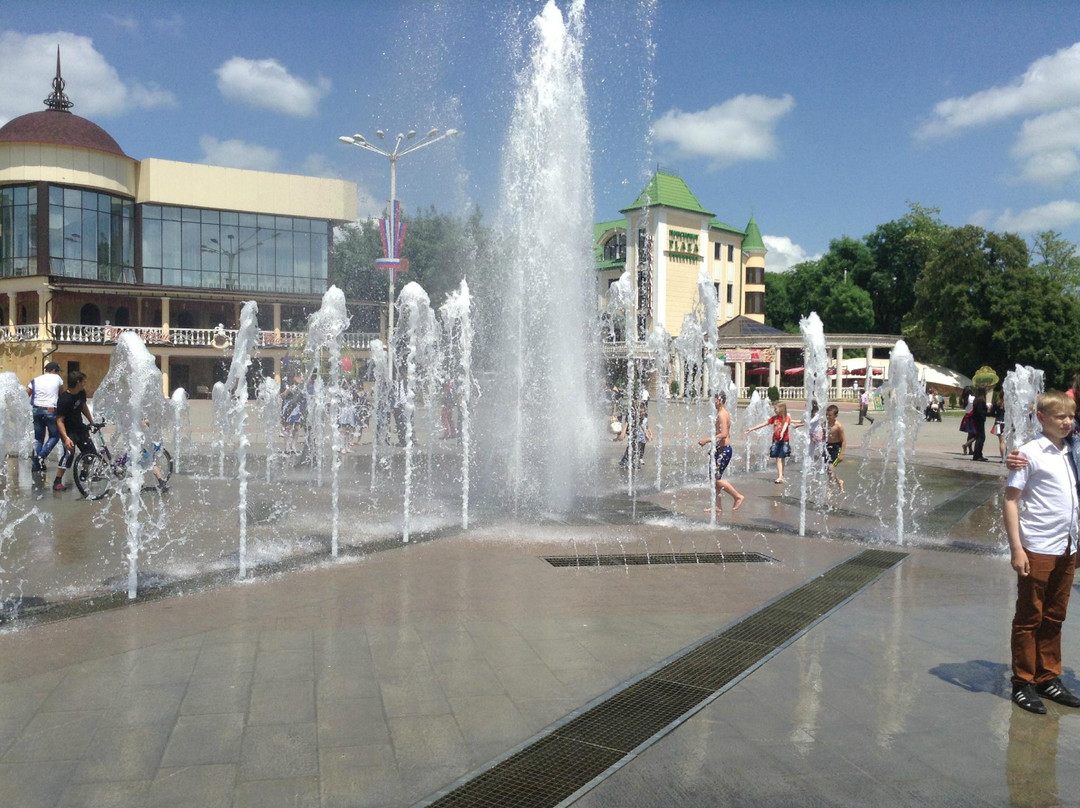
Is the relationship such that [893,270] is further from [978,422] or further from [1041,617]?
[1041,617]

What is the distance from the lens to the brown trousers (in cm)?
466

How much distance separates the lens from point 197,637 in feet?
18.9

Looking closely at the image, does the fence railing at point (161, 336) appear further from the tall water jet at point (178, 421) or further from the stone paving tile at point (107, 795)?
the stone paving tile at point (107, 795)

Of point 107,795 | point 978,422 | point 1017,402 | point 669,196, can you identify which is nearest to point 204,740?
point 107,795

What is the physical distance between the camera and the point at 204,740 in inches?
163

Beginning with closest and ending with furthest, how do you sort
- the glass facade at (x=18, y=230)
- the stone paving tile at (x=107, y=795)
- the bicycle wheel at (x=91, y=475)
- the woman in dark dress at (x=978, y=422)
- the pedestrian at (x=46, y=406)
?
the stone paving tile at (x=107, y=795) < the bicycle wheel at (x=91, y=475) < the pedestrian at (x=46, y=406) < the woman in dark dress at (x=978, y=422) < the glass facade at (x=18, y=230)

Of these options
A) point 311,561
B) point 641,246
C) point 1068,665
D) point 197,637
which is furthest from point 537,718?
point 641,246

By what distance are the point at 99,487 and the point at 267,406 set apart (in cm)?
807

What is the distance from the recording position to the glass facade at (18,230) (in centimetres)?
4372

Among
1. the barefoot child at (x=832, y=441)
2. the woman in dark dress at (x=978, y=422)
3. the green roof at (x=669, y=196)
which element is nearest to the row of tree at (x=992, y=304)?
the green roof at (x=669, y=196)

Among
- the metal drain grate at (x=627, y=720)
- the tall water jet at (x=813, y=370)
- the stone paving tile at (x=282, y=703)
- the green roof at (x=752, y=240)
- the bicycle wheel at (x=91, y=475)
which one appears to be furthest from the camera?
the green roof at (x=752, y=240)

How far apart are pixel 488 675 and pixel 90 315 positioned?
47.9m

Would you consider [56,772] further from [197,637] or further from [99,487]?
[99,487]

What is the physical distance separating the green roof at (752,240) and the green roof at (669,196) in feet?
23.6
